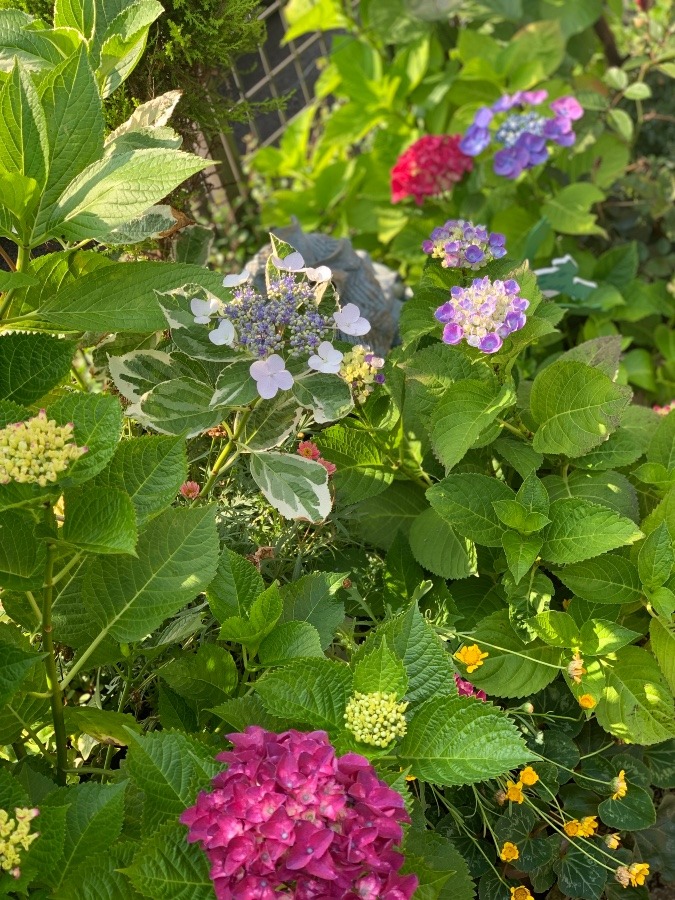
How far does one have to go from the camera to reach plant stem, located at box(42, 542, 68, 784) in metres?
0.88

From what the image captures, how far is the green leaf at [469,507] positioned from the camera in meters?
1.21

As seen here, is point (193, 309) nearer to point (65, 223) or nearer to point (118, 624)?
point (65, 223)

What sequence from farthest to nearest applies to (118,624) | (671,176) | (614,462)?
(671,176) < (614,462) < (118,624)

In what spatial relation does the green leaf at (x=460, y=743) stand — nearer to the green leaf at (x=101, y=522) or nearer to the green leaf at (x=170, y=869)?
the green leaf at (x=170, y=869)

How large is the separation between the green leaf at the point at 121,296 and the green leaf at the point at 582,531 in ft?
1.77

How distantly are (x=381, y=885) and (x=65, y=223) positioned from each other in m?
0.74

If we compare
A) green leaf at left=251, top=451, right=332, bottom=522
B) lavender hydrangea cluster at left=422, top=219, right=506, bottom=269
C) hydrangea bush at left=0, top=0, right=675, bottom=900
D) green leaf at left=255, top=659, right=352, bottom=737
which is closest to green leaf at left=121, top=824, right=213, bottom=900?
hydrangea bush at left=0, top=0, right=675, bottom=900

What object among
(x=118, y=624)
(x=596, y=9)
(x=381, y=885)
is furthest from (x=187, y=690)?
(x=596, y=9)

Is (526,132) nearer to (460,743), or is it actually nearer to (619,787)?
(619,787)

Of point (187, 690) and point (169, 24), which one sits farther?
point (169, 24)

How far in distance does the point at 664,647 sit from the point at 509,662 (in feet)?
0.68

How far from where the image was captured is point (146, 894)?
0.75 m


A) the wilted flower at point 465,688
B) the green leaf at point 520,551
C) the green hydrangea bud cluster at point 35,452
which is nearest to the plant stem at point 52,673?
the green hydrangea bud cluster at point 35,452

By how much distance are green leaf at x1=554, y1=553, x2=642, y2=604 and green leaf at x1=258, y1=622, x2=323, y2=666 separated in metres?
0.41
